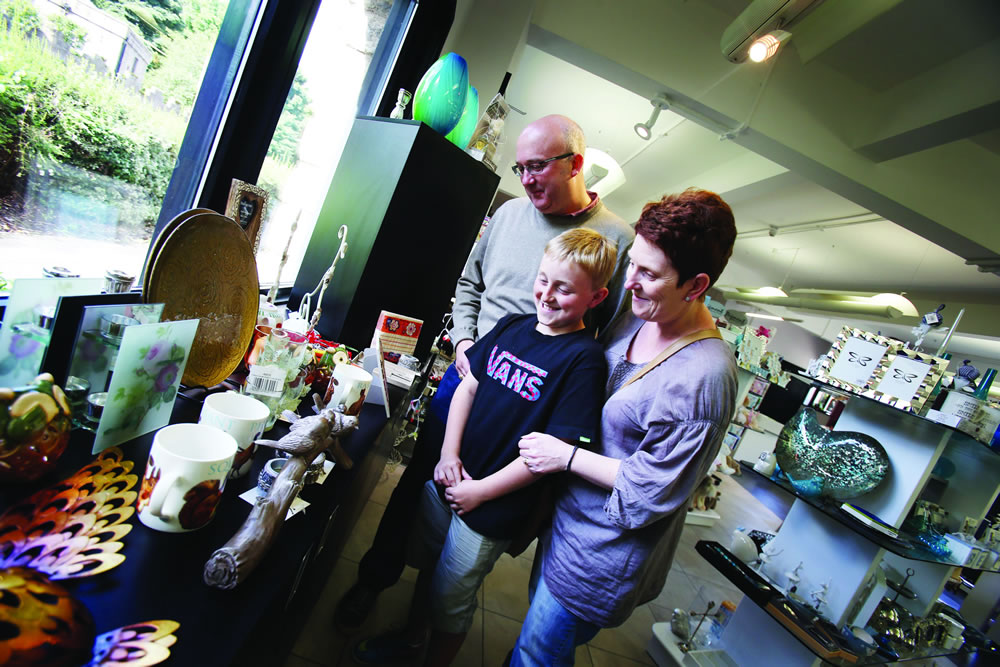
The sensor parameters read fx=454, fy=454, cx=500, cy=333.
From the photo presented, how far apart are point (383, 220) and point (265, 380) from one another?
0.91 metres

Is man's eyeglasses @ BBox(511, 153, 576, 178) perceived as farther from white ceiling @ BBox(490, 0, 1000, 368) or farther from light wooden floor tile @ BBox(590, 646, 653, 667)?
white ceiling @ BBox(490, 0, 1000, 368)

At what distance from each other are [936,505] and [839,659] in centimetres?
95

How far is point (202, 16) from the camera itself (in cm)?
115

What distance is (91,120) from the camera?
950mm

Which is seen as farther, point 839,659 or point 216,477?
point 839,659

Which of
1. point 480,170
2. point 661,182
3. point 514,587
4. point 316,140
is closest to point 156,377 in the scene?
point 316,140

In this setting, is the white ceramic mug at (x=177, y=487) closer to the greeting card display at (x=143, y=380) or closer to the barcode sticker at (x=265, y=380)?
the greeting card display at (x=143, y=380)

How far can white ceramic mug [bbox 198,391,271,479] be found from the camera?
2.61 feet

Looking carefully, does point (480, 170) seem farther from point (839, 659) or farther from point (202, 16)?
point (839, 659)

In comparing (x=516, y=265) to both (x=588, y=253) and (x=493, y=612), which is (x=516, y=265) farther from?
(x=493, y=612)

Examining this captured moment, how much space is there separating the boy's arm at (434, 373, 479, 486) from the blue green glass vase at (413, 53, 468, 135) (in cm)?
108

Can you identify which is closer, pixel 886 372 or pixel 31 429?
pixel 31 429

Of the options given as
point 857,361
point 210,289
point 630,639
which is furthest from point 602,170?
point 210,289

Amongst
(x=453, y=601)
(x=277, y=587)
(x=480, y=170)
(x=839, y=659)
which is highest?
(x=480, y=170)
